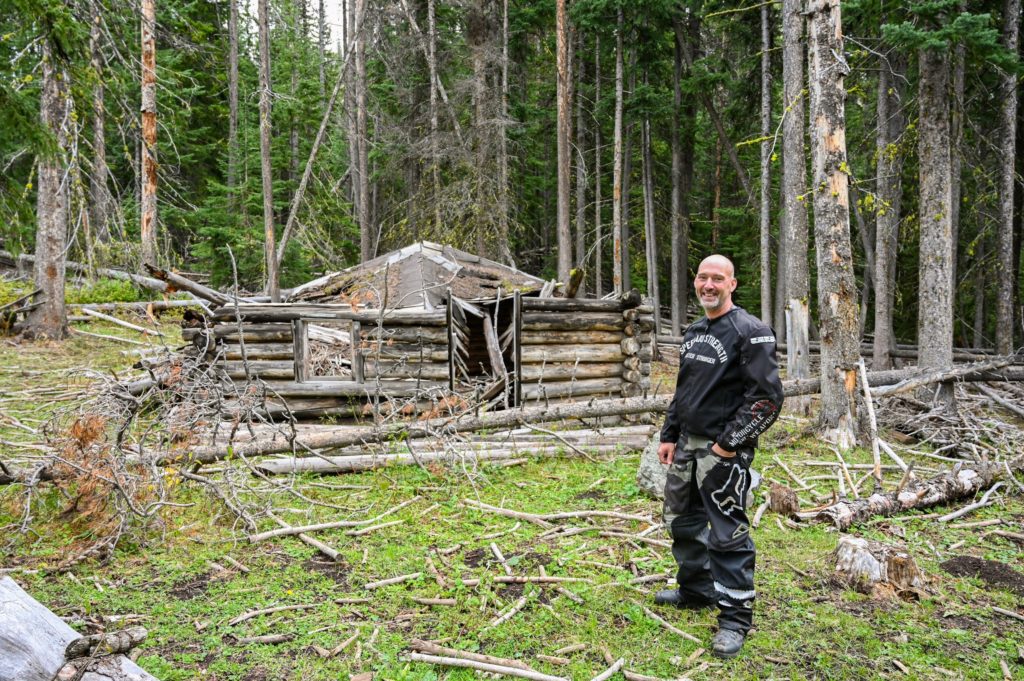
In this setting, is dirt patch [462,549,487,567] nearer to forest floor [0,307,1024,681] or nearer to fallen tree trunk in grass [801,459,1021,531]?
forest floor [0,307,1024,681]

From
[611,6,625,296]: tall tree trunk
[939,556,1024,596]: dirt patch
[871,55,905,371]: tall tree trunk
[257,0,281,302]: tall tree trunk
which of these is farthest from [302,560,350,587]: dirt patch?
[611,6,625,296]: tall tree trunk

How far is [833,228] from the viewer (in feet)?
28.0

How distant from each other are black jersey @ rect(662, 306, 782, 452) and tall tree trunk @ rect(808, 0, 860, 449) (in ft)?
17.9

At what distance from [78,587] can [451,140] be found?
662 inches

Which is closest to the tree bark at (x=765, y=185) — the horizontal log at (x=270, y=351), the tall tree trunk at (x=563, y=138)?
the tall tree trunk at (x=563, y=138)

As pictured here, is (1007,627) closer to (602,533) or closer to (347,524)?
(602,533)

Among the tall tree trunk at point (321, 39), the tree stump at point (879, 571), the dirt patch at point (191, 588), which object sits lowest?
the dirt patch at point (191, 588)

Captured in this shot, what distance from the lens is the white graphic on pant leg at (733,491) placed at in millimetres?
3740

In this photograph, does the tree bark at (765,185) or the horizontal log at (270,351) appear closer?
the horizontal log at (270,351)

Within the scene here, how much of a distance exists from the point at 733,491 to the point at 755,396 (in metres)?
0.58

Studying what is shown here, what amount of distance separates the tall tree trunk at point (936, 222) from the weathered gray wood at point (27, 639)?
39.3 feet

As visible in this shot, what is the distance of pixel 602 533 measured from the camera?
5.63 m

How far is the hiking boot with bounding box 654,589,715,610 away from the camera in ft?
13.9

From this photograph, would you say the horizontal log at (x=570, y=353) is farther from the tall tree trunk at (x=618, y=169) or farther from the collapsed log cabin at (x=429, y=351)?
the tall tree trunk at (x=618, y=169)
